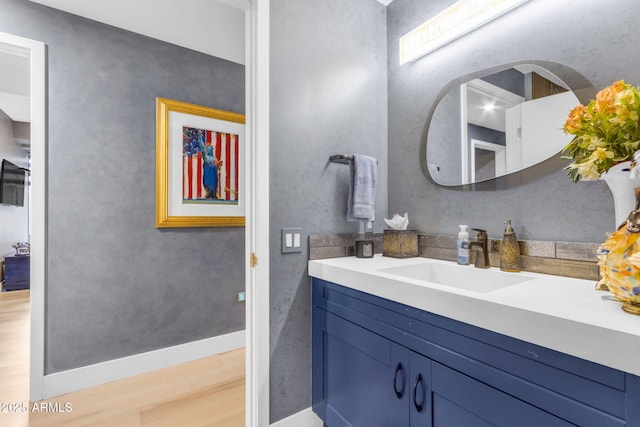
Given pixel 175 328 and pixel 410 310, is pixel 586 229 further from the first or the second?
pixel 175 328

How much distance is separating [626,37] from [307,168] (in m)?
1.34

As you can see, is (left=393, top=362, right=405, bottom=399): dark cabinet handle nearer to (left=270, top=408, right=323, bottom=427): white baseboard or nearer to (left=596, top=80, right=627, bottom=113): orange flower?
(left=270, top=408, right=323, bottom=427): white baseboard

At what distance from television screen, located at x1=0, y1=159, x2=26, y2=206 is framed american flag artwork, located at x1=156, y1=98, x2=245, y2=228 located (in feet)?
14.9

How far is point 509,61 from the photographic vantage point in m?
1.38

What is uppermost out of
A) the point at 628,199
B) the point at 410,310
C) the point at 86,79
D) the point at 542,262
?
the point at 86,79

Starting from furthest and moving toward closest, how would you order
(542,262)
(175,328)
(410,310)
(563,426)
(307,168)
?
(175,328), (307,168), (542,262), (410,310), (563,426)

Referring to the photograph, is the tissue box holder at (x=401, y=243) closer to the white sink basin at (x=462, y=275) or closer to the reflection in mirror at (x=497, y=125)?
the white sink basin at (x=462, y=275)

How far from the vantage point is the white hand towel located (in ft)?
5.36

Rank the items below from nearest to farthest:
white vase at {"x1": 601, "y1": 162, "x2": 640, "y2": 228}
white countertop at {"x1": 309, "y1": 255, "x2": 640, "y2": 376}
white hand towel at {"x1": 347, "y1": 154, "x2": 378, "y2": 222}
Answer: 1. white countertop at {"x1": 309, "y1": 255, "x2": 640, "y2": 376}
2. white vase at {"x1": 601, "y1": 162, "x2": 640, "y2": 228}
3. white hand towel at {"x1": 347, "y1": 154, "x2": 378, "y2": 222}

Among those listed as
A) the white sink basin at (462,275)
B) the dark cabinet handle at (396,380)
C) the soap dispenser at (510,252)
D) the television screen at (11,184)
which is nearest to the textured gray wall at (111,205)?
the white sink basin at (462,275)

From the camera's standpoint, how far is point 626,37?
106 cm

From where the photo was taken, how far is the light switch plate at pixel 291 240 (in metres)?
1.53

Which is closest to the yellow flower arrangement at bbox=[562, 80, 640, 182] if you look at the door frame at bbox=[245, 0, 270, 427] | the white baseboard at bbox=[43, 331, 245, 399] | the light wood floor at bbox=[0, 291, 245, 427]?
the door frame at bbox=[245, 0, 270, 427]

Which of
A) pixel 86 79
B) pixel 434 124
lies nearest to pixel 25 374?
pixel 86 79
